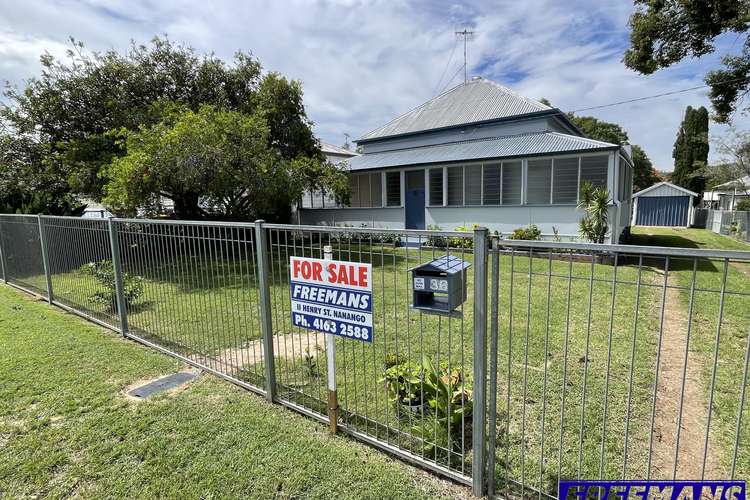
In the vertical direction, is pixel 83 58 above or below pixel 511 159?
above

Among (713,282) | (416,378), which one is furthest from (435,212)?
(416,378)

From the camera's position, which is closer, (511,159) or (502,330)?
(502,330)

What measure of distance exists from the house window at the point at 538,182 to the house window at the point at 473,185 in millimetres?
1840

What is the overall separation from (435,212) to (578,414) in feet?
42.9

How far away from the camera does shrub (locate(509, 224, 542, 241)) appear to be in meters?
13.6

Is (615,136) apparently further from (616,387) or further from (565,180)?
(616,387)

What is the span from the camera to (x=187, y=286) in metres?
5.10

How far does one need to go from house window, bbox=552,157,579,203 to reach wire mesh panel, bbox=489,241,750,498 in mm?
7532

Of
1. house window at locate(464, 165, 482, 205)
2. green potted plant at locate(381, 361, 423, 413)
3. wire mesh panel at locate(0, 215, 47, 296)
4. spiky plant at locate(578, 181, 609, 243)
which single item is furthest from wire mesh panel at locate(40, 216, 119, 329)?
house window at locate(464, 165, 482, 205)

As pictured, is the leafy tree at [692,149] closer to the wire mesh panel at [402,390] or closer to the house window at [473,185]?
the house window at [473,185]

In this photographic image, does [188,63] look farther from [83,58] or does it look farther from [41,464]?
[41,464]

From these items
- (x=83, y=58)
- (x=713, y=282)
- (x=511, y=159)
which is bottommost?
(x=713, y=282)

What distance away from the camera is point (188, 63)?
48.4 ft

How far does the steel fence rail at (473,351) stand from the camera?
2545 mm
